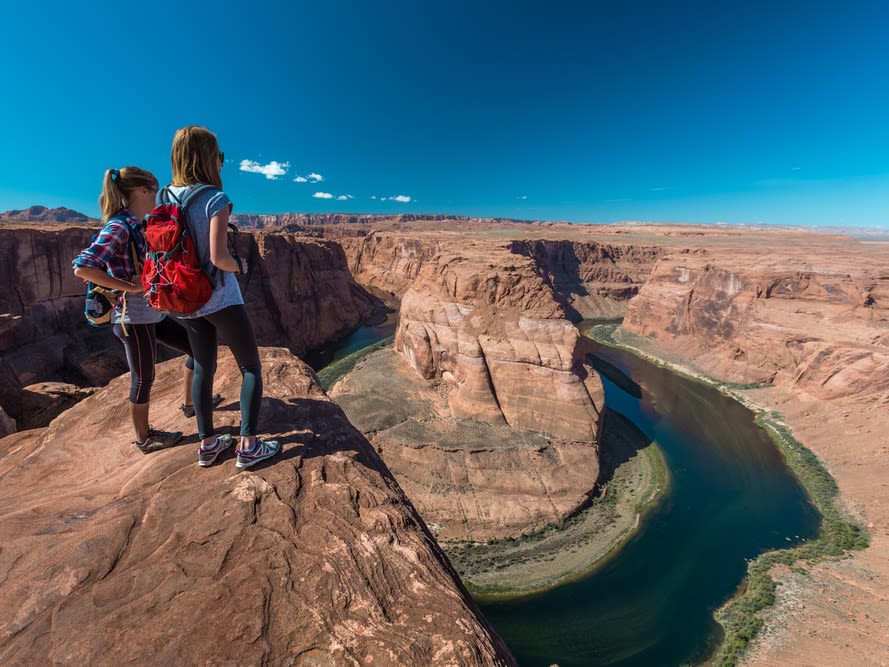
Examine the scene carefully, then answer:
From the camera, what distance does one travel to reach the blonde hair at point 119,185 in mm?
3906

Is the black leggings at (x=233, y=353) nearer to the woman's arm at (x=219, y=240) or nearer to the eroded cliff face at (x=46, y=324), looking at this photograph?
the woman's arm at (x=219, y=240)

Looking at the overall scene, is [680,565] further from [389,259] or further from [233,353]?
[389,259]

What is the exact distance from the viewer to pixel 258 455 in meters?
3.70

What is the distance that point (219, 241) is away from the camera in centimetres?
326

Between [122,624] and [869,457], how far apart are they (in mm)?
37467

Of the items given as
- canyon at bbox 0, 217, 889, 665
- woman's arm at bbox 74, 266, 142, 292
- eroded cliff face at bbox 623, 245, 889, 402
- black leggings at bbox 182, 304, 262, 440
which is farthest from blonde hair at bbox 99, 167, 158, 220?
eroded cliff face at bbox 623, 245, 889, 402

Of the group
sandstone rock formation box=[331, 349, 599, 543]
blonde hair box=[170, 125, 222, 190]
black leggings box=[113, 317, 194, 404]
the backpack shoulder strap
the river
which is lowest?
the river

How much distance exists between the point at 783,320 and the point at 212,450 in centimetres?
4920

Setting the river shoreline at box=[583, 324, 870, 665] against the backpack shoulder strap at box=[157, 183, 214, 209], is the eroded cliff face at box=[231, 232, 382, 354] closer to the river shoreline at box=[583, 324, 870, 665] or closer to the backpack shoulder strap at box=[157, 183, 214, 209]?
the backpack shoulder strap at box=[157, 183, 214, 209]

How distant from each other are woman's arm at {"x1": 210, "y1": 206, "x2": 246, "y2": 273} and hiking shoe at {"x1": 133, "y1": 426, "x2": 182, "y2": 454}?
8.31 ft

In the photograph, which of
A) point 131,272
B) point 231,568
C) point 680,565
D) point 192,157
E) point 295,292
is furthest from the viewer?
point 295,292

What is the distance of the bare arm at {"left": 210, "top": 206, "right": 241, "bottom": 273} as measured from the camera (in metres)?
3.23

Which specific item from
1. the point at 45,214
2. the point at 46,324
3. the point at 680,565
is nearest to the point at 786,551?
the point at 680,565

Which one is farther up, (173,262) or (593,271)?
(593,271)
